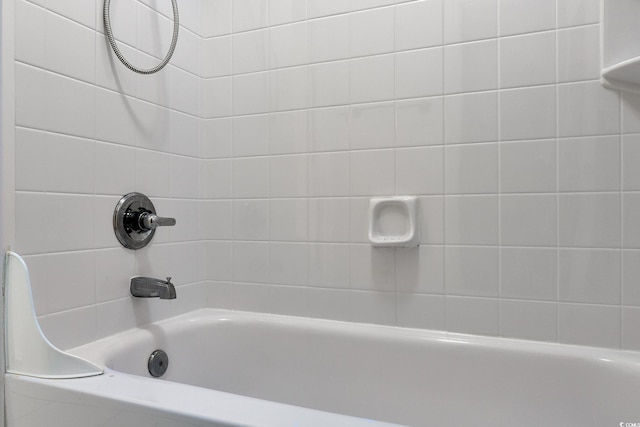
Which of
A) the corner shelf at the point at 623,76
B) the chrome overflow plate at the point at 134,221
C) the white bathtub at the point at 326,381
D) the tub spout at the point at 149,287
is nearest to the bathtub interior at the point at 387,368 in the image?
the white bathtub at the point at 326,381

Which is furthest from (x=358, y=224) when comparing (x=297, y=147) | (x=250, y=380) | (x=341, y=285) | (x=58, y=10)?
(x=58, y=10)

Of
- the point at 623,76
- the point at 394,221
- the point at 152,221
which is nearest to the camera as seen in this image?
the point at 623,76

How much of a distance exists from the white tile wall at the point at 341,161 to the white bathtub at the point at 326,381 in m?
0.08

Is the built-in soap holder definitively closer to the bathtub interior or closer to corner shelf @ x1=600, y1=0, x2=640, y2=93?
the bathtub interior

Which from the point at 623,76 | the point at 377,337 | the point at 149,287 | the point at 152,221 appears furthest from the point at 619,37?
the point at 149,287

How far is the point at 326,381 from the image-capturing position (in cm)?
133

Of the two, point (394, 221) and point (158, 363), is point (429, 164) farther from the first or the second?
point (158, 363)

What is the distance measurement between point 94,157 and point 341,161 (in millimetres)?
781

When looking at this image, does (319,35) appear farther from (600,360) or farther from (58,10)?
(600,360)

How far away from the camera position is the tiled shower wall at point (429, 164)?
1.14 meters

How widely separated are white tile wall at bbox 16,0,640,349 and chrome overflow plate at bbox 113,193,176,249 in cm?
3

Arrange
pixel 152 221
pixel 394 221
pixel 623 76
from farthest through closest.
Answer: pixel 394 221 → pixel 152 221 → pixel 623 76

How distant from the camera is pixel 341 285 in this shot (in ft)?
4.58

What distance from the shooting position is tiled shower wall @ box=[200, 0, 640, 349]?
44.7 inches
